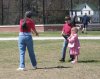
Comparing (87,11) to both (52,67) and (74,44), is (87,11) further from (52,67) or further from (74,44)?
(52,67)

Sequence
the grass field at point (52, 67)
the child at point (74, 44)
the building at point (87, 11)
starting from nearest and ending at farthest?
1. the grass field at point (52, 67)
2. the child at point (74, 44)
3. the building at point (87, 11)

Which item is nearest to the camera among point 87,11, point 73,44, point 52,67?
point 52,67

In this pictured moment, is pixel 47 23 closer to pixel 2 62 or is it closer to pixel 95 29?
pixel 95 29

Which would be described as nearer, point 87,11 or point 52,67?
point 52,67

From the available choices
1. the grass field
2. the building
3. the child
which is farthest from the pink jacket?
the building

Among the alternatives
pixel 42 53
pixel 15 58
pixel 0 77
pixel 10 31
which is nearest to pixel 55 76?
pixel 0 77

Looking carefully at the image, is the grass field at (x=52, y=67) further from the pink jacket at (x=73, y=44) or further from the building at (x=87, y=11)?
the building at (x=87, y=11)

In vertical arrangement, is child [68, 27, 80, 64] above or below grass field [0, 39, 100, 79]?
above

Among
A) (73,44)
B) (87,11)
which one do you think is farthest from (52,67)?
(87,11)

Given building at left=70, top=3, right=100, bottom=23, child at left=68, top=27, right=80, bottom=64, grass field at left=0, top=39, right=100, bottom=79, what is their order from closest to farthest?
1. grass field at left=0, top=39, right=100, bottom=79
2. child at left=68, top=27, right=80, bottom=64
3. building at left=70, top=3, right=100, bottom=23

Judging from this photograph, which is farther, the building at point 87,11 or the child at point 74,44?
the building at point 87,11

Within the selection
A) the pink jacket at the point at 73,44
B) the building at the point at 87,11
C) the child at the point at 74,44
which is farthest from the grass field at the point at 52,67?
the building at the point at 87,11

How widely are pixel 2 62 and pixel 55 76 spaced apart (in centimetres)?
456

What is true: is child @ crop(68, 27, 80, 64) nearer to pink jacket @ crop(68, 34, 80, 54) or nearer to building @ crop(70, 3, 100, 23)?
pink jacket @ crop(68, 34, 80, 54)
